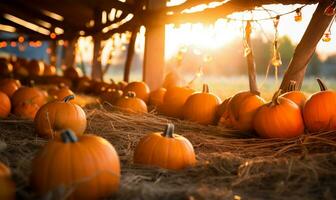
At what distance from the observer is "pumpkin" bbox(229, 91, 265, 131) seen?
391cm

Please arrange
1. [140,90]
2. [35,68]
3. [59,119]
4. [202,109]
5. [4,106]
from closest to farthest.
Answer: [59,119] → [4,106] → [202,109] → [140,90] → [35,68]

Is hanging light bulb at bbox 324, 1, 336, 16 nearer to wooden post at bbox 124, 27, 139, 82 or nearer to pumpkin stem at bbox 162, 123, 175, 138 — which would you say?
pumpkin stem at bbox 162, 123, 175, 138

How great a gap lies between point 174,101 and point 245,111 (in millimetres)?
1268

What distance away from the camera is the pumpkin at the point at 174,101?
16.4 feet

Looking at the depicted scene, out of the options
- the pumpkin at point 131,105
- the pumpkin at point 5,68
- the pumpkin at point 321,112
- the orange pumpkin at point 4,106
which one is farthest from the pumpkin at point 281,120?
the pumpkin at point 5,68

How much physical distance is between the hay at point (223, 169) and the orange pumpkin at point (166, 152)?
7 cm

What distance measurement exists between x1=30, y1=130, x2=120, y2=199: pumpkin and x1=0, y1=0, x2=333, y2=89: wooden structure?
2588 mm

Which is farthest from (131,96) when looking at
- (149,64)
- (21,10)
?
(21,10)

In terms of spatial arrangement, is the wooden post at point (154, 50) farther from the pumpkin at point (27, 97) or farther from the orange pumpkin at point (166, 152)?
the orange pumpkin at point (166, 152)

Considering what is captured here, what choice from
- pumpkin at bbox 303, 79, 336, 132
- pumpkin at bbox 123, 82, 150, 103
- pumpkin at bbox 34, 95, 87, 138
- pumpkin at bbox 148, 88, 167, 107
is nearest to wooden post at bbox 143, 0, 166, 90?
pumpkin at bbox 123, 82, 150, 103

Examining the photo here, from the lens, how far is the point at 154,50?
A: 20.7ft

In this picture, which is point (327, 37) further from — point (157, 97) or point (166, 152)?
point (157, 97)

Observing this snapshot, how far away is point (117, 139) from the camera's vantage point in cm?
343

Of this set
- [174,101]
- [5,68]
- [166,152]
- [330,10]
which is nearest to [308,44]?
[330,10]
